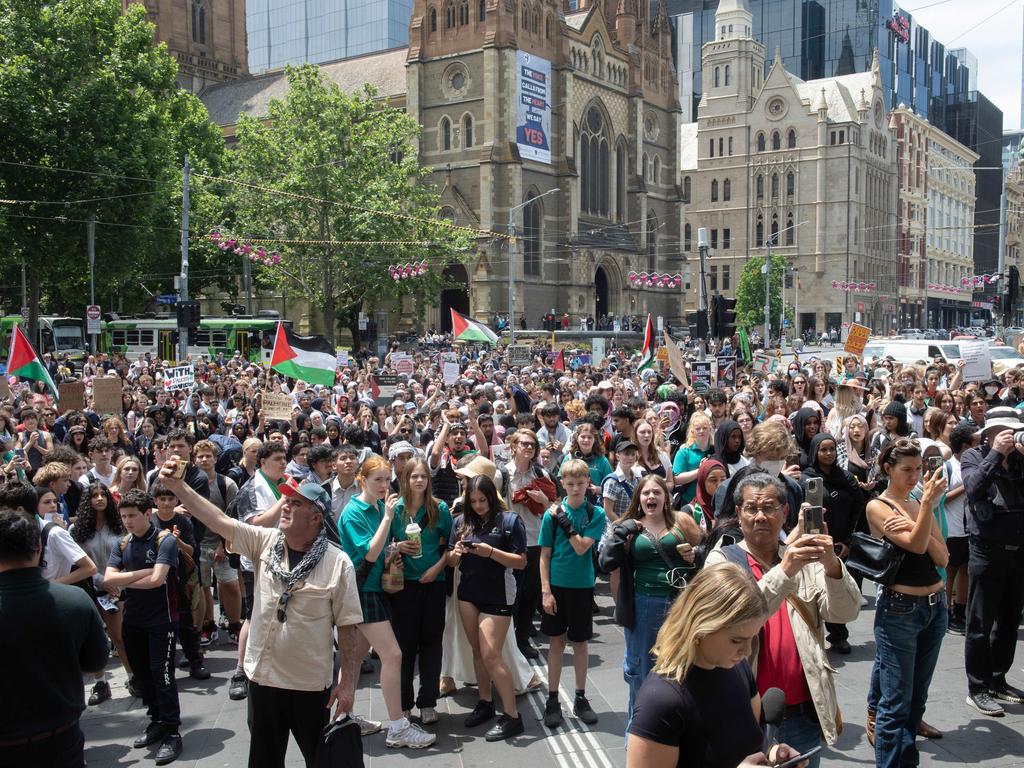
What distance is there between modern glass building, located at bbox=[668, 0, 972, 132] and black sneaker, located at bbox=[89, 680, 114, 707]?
358 ft

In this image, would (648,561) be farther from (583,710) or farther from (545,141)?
(545,141)

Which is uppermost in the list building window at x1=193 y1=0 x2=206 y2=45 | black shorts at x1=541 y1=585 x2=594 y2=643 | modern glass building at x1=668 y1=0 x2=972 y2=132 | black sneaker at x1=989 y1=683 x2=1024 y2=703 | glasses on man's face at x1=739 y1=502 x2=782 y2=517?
modern glass building at x1=668 y1=0 x2=972 y2=132

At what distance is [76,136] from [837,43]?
9740 cm

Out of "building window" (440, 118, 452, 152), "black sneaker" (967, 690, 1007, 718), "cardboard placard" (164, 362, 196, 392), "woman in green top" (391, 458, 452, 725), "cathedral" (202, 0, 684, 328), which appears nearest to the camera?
"black sneaker" (967, 690, 1007, 718)

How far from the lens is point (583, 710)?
6.31m

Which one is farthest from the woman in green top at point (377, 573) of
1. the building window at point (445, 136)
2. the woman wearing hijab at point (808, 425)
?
the building window at point (445, 136)

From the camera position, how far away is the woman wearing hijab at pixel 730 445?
7.98 metres

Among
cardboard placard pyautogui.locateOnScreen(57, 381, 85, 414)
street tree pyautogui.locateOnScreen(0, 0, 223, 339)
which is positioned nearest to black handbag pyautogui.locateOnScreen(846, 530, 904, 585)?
cardboard placard pyautogui.locateOnScreen(57, 381, 85, 414)

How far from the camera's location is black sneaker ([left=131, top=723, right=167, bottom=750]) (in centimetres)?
605

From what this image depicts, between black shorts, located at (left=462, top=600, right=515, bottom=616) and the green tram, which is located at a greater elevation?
the green tram

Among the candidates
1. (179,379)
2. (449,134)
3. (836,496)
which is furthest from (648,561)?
(449,134)

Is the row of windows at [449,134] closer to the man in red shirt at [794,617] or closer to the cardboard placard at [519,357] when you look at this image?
the cardboard placard at [519,357]

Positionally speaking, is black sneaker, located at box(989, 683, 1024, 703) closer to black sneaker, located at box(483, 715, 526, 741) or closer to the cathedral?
black sneaker, located at box(483, 715, 526, 741)

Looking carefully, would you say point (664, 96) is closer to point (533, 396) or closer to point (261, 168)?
point (261, 168)
